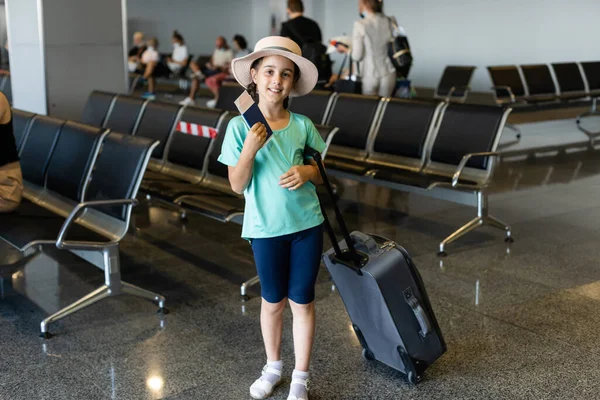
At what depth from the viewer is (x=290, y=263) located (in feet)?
9.25

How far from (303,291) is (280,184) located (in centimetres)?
45

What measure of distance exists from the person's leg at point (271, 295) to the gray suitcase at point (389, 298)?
0.24 m

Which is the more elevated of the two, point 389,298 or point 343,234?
point 343,234

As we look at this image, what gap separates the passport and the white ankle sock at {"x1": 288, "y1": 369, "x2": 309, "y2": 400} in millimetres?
953

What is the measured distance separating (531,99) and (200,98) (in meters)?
7.81

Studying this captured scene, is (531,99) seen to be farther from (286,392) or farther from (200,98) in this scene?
(286,392)

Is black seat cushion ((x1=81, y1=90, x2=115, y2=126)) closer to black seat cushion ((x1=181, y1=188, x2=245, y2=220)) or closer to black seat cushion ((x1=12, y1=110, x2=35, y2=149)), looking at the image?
black seat cushion ((x1=12, y1=110, x2=35, y2=149))

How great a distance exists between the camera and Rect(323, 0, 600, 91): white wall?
48.5 feet

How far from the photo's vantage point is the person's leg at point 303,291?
2.76 metres

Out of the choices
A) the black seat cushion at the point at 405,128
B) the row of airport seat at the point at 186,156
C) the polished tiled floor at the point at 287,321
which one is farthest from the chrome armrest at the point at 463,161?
the row of airport seat at the point at 186,156

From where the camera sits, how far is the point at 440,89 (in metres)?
13.5

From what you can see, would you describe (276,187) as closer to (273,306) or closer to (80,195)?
(273,306)

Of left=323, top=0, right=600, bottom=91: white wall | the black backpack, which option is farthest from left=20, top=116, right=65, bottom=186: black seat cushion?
left=323, top=0, right=600, bottom=91: white wall

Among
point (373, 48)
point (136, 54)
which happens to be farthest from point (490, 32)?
point (373, 48)
